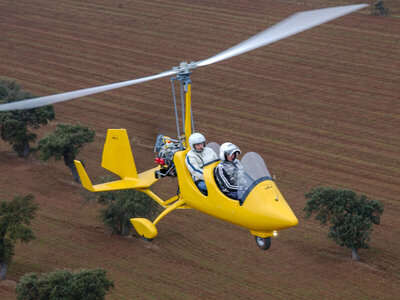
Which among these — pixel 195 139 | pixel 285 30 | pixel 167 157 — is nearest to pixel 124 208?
pixel 167 157

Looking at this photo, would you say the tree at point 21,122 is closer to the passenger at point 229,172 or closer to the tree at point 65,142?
the tree at point 65,142

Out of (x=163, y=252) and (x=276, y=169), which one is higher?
(x=276, y=169)

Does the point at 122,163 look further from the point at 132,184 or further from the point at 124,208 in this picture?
the point at 124,208

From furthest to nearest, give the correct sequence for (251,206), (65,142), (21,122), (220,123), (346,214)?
1. (220,123)
2. (21,122)
3. (65,142)
4. (346,214)
5. (251,206)

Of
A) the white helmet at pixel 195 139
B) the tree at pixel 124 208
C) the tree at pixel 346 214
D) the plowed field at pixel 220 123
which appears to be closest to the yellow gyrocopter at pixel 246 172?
the white helmet at pixel 195 139

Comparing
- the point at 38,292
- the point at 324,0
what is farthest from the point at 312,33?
the point at 38,292

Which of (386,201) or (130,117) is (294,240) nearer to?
(386,201)

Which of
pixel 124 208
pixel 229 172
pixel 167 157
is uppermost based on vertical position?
pixel 167 157
